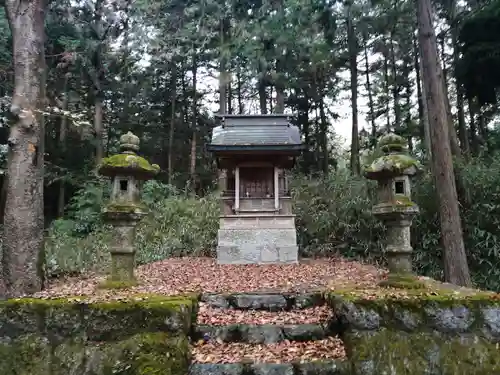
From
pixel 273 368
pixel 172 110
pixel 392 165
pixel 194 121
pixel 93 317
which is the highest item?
pixel 172 110

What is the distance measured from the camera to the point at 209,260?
402 inches

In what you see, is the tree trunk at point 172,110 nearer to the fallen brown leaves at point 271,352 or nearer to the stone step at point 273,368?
the fallen brown leaves at point 271,352

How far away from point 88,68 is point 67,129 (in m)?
3.60

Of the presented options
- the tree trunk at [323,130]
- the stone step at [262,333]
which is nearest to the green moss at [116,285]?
the stone step at [262,333]

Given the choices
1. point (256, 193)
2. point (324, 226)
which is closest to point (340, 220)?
point (324, 226)

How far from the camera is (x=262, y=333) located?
4.06 m

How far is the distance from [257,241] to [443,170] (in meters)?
4.80

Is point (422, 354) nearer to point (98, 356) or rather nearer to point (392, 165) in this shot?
point (392, 165)

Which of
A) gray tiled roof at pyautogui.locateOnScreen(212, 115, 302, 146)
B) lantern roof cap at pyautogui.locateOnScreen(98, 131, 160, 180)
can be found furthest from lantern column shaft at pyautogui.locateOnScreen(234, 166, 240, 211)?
lantern roof cap at pyautogui.locateOnScreen(98, 131, 160, 180)

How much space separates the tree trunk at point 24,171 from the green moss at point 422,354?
4.36 metres

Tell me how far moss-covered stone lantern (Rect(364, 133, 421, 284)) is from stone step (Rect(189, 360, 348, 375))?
153cm

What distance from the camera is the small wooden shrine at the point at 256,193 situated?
966 cm

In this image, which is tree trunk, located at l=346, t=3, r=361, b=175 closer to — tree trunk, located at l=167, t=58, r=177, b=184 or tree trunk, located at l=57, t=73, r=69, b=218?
tree trunk, located at l=167, t=58, r=177, b=184

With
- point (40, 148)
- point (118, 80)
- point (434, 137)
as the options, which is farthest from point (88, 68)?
point (434, 137)
